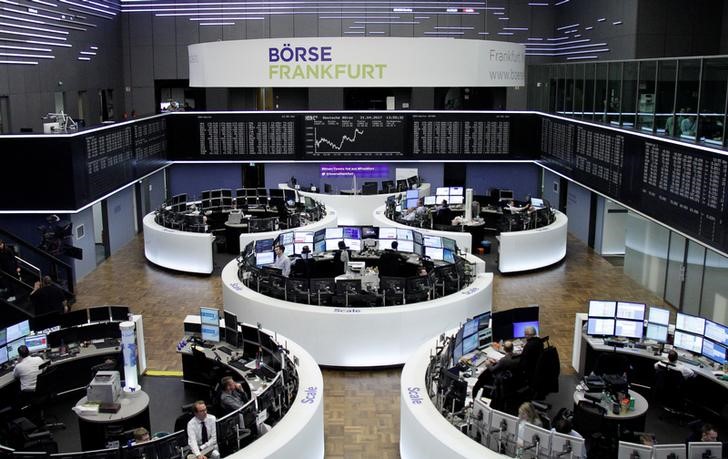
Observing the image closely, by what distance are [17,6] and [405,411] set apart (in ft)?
48.7

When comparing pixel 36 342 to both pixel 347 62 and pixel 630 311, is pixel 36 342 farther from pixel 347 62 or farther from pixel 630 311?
pixel 347 62

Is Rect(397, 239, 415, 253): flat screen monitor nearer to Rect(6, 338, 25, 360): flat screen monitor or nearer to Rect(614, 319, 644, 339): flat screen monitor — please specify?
Rect(614, 319, 644, 339): flat screen monitor

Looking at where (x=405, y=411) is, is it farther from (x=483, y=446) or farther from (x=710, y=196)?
(x=710, y=196)

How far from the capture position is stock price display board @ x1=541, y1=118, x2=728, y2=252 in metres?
11.2

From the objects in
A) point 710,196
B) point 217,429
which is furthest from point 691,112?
point 217,429

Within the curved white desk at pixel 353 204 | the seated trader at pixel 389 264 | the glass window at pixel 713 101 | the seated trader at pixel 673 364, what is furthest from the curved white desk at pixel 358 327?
the curved white desk at pixel 353 204

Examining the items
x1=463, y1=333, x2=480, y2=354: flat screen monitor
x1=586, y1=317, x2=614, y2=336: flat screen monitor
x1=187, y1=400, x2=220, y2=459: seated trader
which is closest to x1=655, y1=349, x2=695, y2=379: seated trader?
x1=586, y1=317, x2=614, y2=336: flat screen monitor

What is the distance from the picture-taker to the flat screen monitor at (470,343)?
10.0 meters

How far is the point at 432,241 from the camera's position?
48.5ft

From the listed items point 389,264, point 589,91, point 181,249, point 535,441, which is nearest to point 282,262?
point 389,264

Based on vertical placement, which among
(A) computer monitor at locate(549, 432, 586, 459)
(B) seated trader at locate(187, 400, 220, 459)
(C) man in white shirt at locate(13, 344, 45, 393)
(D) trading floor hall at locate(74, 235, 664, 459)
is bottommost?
(D) trading floor hall at locate(74, 235, 664, 459)

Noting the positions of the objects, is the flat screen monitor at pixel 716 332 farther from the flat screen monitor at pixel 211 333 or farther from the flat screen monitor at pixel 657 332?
the flat screen monitor at pixel 211 333

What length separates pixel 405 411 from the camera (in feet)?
27.9

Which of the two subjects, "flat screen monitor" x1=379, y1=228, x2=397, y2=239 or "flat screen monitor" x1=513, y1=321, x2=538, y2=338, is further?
"flat screen monitor" x1=379, y1=228, x2=397, y2=239
